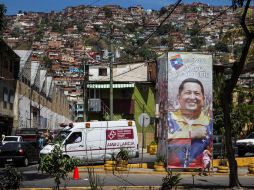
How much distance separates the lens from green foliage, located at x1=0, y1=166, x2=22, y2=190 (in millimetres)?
13555

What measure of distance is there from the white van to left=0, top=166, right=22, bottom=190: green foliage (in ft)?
52.1

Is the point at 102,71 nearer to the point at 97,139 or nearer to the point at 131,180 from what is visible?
the point at 97,139

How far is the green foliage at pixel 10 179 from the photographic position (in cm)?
1355

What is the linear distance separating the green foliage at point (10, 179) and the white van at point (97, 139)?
15893 mm

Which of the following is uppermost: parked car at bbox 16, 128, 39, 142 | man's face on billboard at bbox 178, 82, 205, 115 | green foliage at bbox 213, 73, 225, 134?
green foliage at bbox 213, 73, 225, 134

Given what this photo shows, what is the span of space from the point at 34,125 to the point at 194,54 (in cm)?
5104

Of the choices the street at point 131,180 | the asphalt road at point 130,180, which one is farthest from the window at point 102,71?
the asphalt road at point 130,180

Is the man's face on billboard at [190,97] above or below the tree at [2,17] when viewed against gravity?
below

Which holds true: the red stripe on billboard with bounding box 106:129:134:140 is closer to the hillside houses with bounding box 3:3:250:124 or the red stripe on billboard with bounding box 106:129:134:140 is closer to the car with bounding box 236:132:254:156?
the hillside houses with bounding box 3:3:250:124

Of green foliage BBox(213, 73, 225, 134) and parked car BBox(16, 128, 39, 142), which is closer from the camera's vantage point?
green foliage BBox(213, 73, 225, 134)

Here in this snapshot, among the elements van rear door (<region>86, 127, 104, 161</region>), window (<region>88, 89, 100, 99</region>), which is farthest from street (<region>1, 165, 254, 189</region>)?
window (<region>88, 89, 100, 99</region>)

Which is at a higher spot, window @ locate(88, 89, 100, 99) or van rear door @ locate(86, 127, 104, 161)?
window @ locate(88, 89, 100, 99)

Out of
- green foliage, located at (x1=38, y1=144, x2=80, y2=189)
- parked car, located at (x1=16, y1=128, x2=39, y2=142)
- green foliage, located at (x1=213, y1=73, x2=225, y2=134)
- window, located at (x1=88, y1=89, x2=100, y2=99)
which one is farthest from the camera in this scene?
window, located at (x1=88, y1=89, x2=100, y2=99)

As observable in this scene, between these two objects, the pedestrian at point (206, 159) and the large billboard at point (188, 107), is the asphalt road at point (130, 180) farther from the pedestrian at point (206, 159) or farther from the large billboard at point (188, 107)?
the large billboard at point (188, 107)
